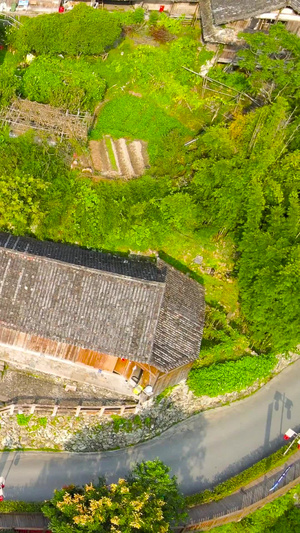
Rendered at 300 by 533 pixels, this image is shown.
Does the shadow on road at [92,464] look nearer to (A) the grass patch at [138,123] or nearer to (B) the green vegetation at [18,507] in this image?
(B) the green vegetation at [18,507]

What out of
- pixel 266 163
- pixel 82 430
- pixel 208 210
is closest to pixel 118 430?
pixel 82 430

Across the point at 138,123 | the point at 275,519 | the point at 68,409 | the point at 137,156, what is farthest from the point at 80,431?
the point at 138,123

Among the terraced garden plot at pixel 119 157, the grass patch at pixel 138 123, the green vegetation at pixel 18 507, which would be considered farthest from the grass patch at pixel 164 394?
the grass patch at pixel 138 123

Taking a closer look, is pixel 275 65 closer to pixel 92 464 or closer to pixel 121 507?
pixel 121 507

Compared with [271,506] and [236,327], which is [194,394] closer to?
[236,327]

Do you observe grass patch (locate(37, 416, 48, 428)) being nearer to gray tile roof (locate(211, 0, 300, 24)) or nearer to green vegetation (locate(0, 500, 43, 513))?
green vegetation (locate(0, 500, 43, 513))
